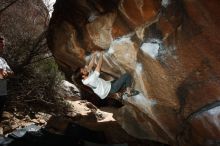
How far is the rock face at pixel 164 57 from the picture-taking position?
329 cm

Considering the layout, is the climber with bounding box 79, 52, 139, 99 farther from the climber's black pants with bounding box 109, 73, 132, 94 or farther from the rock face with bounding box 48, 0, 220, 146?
the rock face with bounding box 48, 0, 220, 146

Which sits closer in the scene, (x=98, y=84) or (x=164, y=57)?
(x=164, y=57)

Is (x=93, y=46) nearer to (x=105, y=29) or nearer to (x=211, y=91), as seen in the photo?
(x=105, y=29)

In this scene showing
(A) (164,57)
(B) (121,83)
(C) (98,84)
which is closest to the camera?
(A) (164,57)

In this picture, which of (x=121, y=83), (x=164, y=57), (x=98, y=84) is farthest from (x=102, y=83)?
(x=164, y=57)

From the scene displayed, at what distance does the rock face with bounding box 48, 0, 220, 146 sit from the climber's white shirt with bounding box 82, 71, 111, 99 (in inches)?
5.6

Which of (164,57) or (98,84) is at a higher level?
(164,57)

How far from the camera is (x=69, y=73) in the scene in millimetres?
7000

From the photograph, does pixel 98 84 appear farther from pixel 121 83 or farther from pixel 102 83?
pixel 121 83

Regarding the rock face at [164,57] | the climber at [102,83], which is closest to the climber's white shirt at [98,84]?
the climber at [102,83]

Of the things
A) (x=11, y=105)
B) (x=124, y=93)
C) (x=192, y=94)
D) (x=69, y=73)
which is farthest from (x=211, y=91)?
(x=11, y=105)

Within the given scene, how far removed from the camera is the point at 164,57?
144 inches

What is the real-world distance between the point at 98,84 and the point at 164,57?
1420mm

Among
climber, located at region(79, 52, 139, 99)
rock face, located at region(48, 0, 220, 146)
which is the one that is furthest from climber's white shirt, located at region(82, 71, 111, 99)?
rock face, located at region(48, 0, 220, 146)
